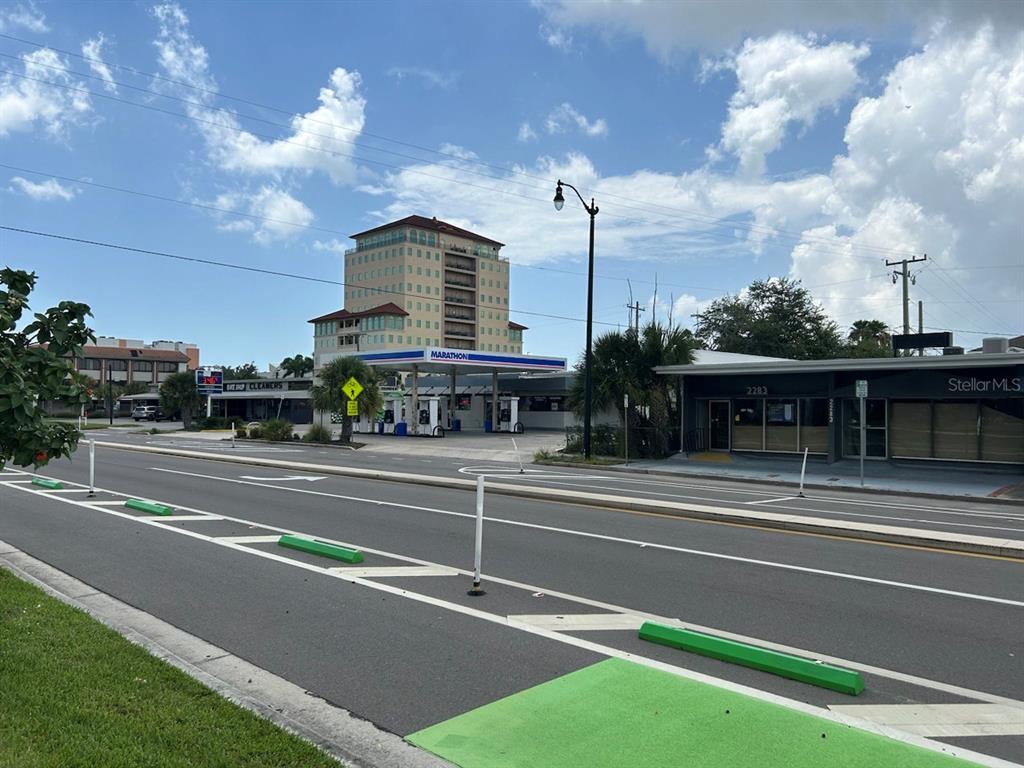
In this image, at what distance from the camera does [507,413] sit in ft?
178

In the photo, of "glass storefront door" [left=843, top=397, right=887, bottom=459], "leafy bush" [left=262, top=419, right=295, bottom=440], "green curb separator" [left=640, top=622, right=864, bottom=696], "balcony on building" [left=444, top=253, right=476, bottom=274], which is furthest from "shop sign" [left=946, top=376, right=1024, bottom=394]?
"balcony on building" [left=444, top=253, right=476, bottom=274]

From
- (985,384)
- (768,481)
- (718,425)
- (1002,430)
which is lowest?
(768,481)

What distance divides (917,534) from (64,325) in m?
10.7

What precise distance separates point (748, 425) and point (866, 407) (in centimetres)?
437

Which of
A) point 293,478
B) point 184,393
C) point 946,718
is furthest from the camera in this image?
point 184,393

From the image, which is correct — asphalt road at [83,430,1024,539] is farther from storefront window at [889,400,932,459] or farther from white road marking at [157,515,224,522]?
white road marking at [157,515,224,522]

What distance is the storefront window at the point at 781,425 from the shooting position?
27.9 metres

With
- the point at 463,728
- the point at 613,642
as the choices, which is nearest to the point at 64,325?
the point at 463,728

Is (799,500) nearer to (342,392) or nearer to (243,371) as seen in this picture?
(342,392)

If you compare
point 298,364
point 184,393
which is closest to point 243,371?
point 298,364

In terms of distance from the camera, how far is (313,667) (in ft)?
18.9

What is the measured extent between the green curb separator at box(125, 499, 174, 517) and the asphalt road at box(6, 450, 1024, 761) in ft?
1.21

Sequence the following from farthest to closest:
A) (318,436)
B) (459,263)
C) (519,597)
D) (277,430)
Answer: (459,263) → (277,430) → (318,436) → (519,597)

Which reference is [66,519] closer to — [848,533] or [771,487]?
[848,533]
